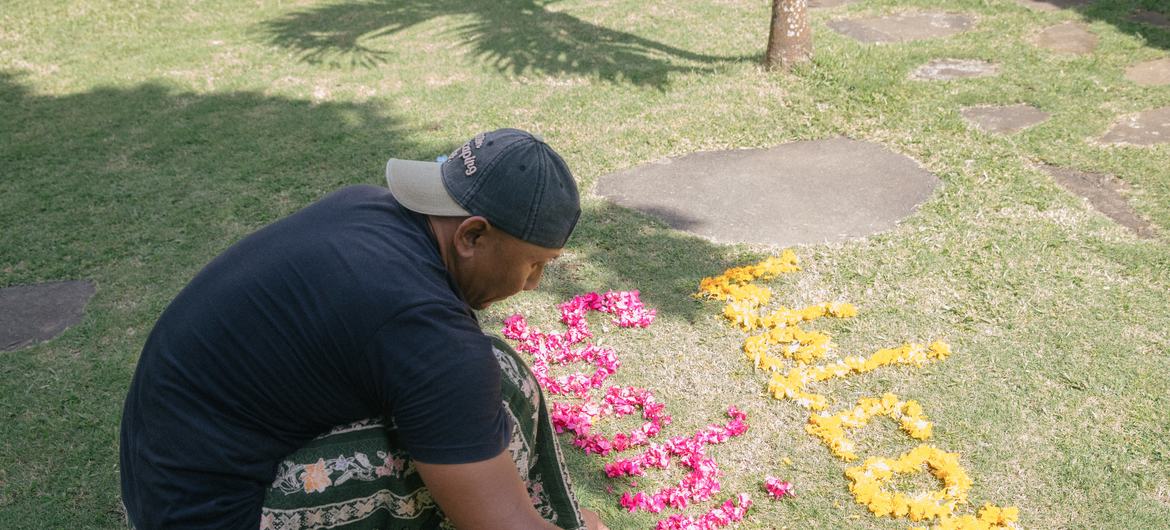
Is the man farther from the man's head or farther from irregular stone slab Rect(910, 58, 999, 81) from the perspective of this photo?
irregular stone slab Rect(910, 58, 999, 81)

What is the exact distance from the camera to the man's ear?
1.94 meters

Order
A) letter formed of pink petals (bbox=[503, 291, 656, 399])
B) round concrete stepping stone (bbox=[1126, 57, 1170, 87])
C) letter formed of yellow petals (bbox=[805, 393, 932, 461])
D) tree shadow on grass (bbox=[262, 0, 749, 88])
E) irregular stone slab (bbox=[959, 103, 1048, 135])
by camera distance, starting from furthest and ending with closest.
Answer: tree shadow on grass (bbox=[262, 0, 749, 88]), round concrete stepping stone (bbox=[1126, 57, 1170, 87]), irregular stone slab (bbox=[959, 103, 1048, 135]), letter formed of pink petals (bbox=[503, 291, 656, 399]), letter formed of yellow petals (bbox=[805, 393, 932, 461])

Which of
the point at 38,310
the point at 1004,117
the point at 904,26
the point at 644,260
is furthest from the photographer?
the point at 904,26

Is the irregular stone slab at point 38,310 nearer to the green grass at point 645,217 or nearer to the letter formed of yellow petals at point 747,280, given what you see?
the green grass at point 645,217

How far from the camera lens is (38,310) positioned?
4.41 meters

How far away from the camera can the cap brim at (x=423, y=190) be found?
1960 mm

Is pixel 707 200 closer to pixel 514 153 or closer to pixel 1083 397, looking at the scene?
pixel 1083 397

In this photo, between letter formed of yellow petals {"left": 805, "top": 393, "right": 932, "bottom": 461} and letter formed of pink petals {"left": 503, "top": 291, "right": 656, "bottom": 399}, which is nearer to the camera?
letter formed of yellow petals {"left": 805, "top": 393, "right": 932, "bottom": 461}

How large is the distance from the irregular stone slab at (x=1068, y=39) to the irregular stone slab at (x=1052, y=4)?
51 centimetres

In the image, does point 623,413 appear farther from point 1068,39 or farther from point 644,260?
point 1068,39

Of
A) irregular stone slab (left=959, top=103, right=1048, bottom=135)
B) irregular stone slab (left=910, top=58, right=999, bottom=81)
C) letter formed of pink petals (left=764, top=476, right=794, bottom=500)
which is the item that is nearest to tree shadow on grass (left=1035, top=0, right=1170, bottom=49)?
irregular stone slab (left=910, top=58, right=999, bottom=81)

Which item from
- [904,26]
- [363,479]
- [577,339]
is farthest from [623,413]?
[904,26]

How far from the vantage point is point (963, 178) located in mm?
5273

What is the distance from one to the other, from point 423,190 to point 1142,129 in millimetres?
5495
